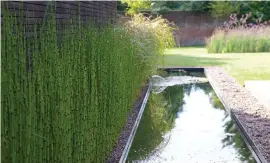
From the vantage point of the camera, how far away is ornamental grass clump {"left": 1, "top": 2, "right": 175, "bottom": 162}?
1933 millimetres

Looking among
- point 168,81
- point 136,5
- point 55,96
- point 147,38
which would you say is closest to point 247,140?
point 55,96

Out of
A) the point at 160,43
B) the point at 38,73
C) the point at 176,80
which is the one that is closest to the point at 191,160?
the point at 38,73

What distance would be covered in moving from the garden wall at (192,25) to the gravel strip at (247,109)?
13504mm

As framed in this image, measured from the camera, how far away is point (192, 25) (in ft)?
75.2

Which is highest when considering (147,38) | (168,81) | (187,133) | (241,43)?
(147,38)

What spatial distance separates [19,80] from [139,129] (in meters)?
3.54

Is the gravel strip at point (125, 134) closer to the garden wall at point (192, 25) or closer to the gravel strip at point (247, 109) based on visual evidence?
the gravel strip at point (247, 109)

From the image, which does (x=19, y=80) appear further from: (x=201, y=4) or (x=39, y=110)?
(x=201, y=4)

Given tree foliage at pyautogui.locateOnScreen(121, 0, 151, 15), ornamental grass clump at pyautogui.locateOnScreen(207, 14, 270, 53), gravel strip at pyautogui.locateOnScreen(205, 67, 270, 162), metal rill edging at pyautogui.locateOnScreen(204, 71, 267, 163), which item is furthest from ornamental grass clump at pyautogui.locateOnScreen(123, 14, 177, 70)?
tree foliage at pyautogui.locateOnScreen(121, 0, 151, 15)

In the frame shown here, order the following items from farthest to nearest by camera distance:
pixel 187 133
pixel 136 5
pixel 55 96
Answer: pixel 136 5 < pixel 187 133 < pixel 55 96

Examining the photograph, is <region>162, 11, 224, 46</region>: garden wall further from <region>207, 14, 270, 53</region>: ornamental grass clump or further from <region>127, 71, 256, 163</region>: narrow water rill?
<region>127, 71, 256, 163</region>: narrow water rill

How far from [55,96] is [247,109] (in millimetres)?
4192

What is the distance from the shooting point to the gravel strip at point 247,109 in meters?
4.48

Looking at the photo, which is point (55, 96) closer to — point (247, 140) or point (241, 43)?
point (247, 140)
